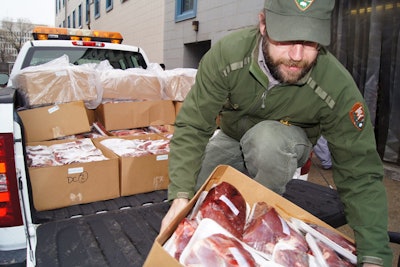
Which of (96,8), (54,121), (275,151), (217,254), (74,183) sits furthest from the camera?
(96,8)

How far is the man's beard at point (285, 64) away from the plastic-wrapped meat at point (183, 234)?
889 millimetres

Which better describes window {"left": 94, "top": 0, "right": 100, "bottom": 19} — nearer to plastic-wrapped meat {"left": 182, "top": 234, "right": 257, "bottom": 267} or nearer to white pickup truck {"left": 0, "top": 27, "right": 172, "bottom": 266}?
white pickup truck {"left": 0, "top": 27, "right": 172, "bottom": 266}

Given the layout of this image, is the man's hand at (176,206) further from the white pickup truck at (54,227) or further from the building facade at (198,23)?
the building facade at (198,23)

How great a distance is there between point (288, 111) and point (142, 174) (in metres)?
1.22

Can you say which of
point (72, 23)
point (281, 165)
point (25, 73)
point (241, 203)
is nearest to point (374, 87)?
point (281, 165)

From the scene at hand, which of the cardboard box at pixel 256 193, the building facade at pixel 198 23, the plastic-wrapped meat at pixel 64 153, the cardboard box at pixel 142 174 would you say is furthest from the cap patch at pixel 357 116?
the building facade at pixel 198 23

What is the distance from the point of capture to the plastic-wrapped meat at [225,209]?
142cm

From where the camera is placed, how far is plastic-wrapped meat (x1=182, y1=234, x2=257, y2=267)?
3.78 feet

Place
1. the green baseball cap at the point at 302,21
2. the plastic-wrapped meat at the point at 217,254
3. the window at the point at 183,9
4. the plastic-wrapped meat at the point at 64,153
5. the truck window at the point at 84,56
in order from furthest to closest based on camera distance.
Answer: the window at the point at 183,9
the truck window at the point at 84,56
the plastic-wrapped meat at the point at 64,153
the green baseball cap at the point at 302,21
the plastic-wrapped meat at the point at 217,254

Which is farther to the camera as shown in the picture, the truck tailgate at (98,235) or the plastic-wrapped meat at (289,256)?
the truck tailgate at (98,235)

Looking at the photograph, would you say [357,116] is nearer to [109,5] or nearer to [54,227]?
[54,227]

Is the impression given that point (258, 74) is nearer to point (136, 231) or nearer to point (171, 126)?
point (136, 231)

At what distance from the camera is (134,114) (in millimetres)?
3635

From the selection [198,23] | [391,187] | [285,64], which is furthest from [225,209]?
[198,23]
